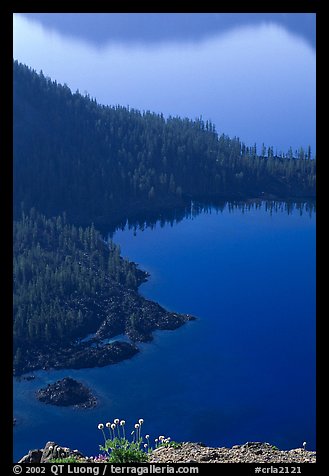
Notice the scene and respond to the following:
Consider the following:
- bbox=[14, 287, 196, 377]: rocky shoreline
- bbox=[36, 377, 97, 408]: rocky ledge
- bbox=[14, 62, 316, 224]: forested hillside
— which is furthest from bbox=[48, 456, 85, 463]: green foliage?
bbox=[14, 62, 316, 224]: forested hillside

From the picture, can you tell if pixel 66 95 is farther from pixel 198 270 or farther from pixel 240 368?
pixel 240 368

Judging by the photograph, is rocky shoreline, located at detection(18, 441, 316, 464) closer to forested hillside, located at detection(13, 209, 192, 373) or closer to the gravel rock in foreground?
the gravel rock in foreground

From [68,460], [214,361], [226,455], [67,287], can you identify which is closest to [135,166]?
[67,287]

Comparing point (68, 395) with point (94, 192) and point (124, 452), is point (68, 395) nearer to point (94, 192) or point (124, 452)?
point (94, 192)

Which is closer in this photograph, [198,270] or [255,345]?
[255,345]

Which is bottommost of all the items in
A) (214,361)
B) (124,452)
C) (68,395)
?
(68,395)

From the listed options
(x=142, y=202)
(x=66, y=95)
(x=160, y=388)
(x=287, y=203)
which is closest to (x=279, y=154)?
→ (x=287, y=203)

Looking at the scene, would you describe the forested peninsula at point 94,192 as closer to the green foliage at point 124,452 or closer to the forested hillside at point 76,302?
the forested hillside at point 76,302

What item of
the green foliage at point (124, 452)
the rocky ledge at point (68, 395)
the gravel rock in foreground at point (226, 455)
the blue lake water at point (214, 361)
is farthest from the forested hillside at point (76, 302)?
the green foliage at point (124, 452)
